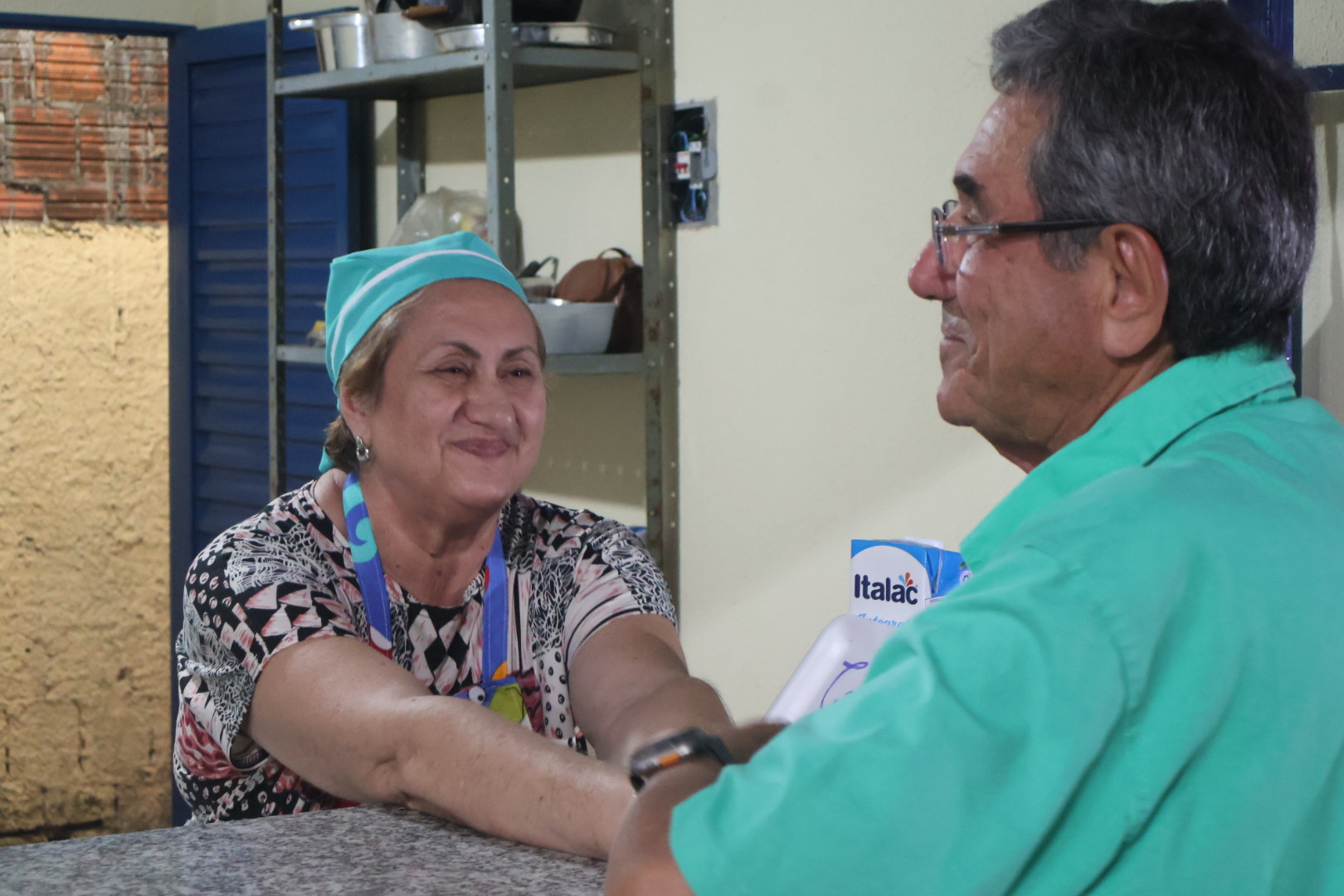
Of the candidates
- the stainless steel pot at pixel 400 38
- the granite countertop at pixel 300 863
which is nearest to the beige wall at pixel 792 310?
the stainless steel pot at pixel 400 38

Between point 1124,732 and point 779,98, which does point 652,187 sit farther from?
point 1124,732

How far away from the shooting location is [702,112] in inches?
99.7

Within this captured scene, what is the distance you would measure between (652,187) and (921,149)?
1.97 feet

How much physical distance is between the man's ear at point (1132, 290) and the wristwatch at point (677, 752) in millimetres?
312

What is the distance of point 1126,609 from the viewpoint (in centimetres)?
61

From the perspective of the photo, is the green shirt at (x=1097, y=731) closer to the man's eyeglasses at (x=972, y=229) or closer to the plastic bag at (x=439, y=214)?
the man's eyeglasses at (x=972, y=229)

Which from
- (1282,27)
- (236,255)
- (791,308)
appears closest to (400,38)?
(791,308)

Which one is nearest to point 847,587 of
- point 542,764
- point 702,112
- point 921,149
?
point 921,149

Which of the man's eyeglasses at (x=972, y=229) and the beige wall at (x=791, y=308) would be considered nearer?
the man's eyeglasses at (x=972, y=229)

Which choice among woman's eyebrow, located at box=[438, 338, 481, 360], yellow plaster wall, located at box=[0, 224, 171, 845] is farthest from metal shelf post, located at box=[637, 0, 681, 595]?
yellow plaster wall, located at box=[0, 224, 171, 845]

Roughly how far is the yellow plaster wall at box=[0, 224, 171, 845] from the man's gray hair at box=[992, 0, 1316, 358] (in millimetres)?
3872

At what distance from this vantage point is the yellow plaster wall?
4141mm

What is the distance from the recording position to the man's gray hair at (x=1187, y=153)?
2.47ft

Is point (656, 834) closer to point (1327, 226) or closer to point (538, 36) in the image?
point (1327, 226)
